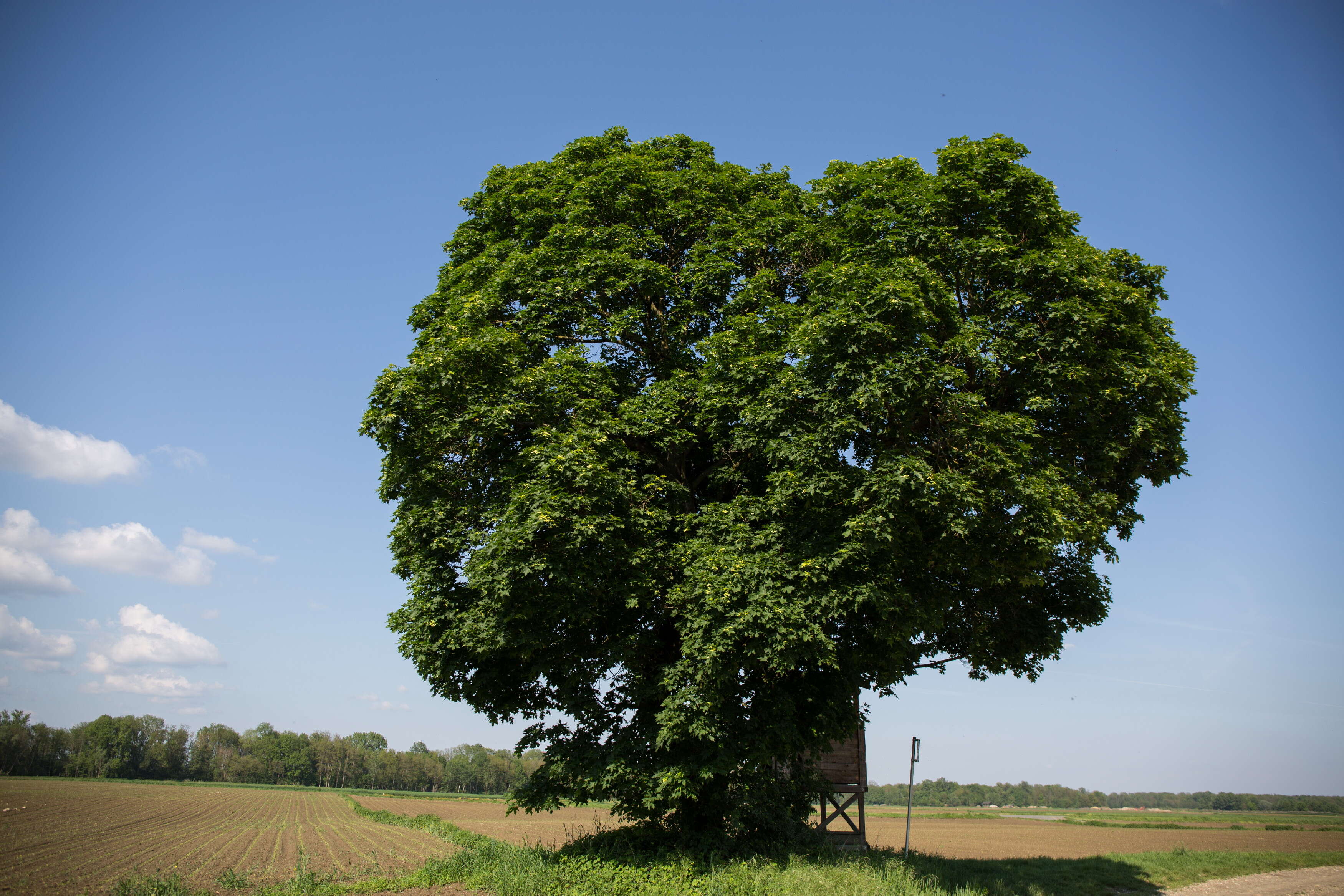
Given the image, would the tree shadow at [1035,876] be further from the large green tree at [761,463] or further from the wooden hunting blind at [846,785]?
the large green tree at [761,463]

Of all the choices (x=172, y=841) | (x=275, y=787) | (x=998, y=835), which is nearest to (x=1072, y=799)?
(x=998, y=835)

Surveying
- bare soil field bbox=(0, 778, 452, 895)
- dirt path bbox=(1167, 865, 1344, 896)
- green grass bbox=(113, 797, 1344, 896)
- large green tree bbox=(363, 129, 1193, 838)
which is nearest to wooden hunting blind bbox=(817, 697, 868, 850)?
green grass bbox=(113, 797, 1344, 896)

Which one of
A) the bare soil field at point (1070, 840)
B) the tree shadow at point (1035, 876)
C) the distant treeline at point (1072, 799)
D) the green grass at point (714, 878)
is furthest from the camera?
the distant treeline at point (1072, 799)

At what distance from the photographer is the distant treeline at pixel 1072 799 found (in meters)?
140

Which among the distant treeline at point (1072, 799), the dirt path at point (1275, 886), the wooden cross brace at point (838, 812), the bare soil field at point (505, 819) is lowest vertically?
the distant treeline at point (1072, 799)

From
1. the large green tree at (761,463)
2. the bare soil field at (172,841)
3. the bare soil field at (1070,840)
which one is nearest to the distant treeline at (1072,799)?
the bare soil field at (1070,840)

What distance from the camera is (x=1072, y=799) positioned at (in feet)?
503

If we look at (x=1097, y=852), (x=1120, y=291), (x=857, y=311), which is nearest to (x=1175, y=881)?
(x=1097, y=852)

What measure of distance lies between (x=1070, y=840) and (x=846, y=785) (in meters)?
29.1

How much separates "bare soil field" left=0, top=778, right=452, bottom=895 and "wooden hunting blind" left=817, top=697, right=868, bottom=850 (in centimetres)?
1121

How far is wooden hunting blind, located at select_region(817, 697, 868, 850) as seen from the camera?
18375mm

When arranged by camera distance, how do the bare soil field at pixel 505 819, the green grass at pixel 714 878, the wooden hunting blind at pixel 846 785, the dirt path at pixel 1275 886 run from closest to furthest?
the green grass at pixel 714 878
the dirt path at pixel 1275 886
the bare soil field at pixel 505 819
the wooden hunting blind at pixel 846 785

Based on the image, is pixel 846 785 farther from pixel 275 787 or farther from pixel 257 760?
pixel 257 760

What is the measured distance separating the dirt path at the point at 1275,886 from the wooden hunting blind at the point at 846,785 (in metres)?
7.27
